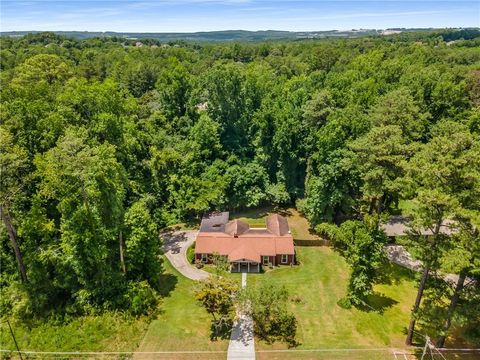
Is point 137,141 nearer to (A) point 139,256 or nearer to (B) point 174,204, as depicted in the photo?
(B) point 174,204

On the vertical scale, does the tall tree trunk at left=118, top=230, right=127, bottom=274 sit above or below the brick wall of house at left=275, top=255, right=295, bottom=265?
above

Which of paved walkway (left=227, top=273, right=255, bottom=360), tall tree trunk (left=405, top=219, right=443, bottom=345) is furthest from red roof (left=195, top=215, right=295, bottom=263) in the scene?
tall tree trunk (left=405, top=219, right=443, bottom=345)

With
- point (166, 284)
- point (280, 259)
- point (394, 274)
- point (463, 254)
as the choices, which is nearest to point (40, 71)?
point (166, 284)

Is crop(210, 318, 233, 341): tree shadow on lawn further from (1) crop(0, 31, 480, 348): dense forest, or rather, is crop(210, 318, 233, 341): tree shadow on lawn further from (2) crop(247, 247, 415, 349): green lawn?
(1) crop(0, 31, 480, 348): dense forest

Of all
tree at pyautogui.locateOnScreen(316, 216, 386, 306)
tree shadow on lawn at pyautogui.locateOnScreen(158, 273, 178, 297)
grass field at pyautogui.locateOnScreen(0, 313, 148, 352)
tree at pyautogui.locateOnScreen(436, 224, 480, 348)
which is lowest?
tree shadow on lawn at pyautogui.locateOnScreen(158, 273, 178, 297)

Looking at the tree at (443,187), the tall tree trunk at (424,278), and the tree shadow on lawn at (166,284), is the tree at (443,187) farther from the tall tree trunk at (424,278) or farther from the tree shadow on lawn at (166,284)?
the tree shadow on lawn at (166,284)

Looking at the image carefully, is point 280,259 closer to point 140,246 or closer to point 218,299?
point 218,299
